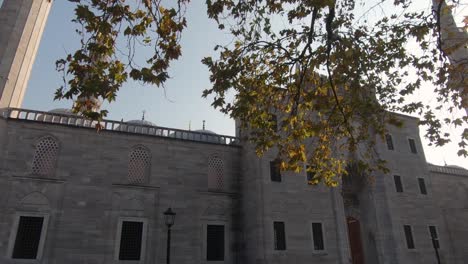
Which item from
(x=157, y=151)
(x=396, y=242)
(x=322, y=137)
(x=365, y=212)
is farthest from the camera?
(x=365, y=212)

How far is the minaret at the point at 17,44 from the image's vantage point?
626 inches

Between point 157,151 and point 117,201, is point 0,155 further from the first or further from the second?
point 157,151

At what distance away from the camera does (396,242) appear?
18938 mm

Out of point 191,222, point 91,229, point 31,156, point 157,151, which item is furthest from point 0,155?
point 191,222

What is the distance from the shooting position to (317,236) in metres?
17.4

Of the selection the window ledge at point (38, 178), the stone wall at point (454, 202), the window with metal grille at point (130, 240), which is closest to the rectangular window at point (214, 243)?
the window with metal grille at point (130, 240)

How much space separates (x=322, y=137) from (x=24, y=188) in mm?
12780

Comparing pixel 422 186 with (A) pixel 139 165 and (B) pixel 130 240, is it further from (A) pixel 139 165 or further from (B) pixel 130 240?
(B) pixel 130 240

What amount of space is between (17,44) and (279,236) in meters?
16.0

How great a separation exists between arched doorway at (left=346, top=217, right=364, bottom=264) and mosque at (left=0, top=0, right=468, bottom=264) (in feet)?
0.19

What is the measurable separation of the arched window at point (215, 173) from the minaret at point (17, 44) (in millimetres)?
10273

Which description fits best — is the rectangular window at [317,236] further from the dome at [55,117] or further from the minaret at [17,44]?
the minaret at [17,44]

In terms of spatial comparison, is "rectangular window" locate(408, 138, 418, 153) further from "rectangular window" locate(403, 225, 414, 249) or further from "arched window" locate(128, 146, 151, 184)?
"arched window" locate(128, 146, 151, 184)

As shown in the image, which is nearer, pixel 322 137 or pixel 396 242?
pixel 322 137
